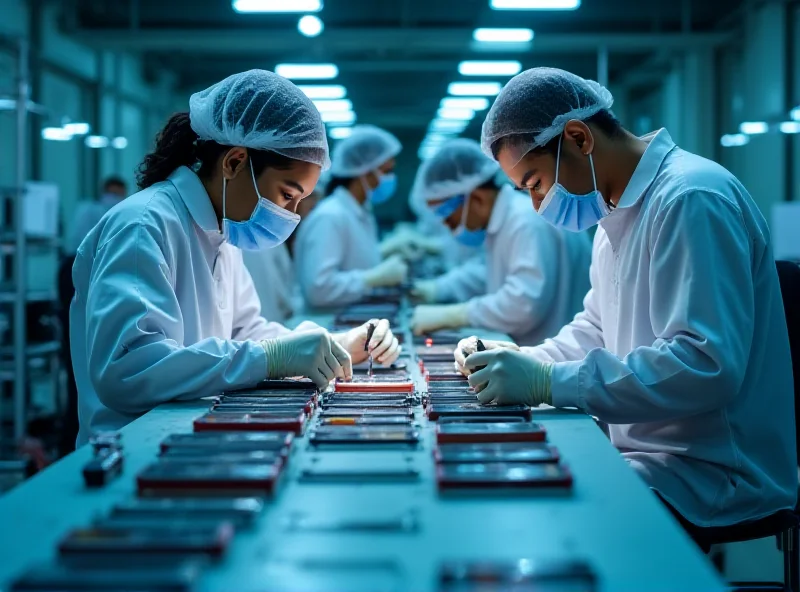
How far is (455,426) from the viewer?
63.6 inches

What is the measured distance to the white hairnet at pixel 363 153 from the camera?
16.4ft

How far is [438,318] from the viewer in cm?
362

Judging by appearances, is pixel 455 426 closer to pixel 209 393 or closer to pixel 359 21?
pixel 209 393

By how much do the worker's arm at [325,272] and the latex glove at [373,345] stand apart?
81.0 inches

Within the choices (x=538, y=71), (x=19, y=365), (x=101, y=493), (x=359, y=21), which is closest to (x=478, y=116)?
(x=359, y=21)

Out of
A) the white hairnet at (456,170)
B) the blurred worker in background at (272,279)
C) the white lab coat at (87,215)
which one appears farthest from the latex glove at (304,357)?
the white lab coat at (87,215)

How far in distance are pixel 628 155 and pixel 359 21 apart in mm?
6053

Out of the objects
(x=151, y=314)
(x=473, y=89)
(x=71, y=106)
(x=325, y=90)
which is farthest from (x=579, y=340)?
(x=473, y=89)

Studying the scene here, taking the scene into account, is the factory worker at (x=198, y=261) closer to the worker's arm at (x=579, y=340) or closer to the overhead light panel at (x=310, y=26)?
the worker's arm at (x=579, y=340)

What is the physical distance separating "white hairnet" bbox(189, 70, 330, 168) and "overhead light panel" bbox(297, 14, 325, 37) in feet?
17.3

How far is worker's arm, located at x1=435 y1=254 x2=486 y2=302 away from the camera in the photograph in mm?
4945

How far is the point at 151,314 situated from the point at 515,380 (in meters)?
Answer: 0.85

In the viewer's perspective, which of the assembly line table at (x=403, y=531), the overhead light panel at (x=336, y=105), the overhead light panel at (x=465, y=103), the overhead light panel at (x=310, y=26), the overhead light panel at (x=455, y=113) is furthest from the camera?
the overhead light panel at (x=455, y=113)

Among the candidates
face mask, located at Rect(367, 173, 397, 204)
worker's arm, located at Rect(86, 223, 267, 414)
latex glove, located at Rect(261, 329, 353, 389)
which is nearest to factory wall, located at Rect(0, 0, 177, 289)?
face mask, located at Rect(367, 173, 397, 204)
